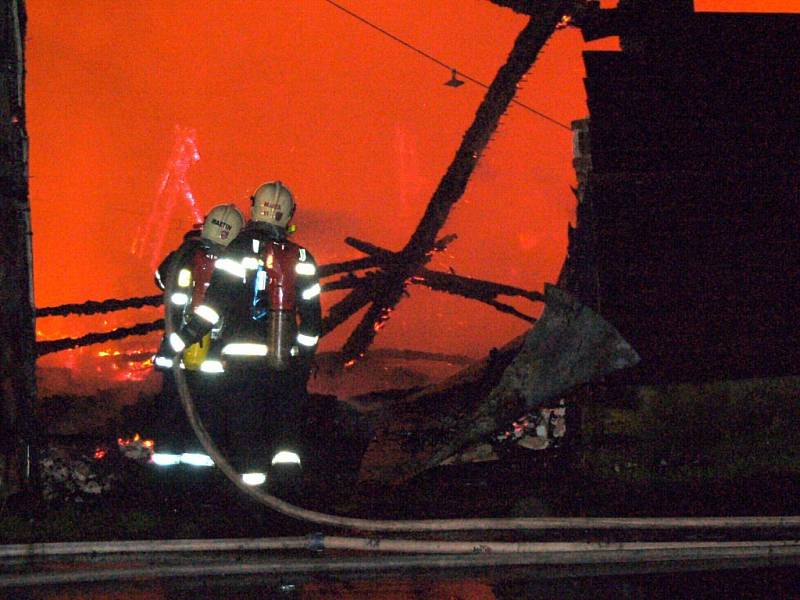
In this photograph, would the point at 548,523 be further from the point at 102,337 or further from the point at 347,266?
the point at 347,266

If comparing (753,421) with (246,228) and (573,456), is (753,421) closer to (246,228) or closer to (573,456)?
(573,456)

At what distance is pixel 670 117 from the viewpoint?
6.36 meters

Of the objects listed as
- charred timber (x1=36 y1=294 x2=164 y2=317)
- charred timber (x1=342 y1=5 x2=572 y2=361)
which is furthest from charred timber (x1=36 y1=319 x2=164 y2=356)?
charred timber (x1=342 y1=5 x2=572 y2=361)

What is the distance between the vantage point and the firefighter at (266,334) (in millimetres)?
5141

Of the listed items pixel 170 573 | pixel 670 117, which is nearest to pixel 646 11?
pixel 670 117

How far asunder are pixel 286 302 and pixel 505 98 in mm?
5387

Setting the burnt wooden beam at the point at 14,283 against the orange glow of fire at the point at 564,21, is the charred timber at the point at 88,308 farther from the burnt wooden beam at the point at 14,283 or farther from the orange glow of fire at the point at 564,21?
the orange glow of fire at the point at 564,21

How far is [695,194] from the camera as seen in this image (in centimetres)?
634

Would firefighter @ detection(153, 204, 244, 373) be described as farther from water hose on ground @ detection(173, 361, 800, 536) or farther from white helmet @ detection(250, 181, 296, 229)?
water hose on ground @ detection(173, 361, 800, 536)

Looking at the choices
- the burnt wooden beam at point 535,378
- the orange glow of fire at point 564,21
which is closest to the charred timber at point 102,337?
the burnt wooden beam at point 535,378

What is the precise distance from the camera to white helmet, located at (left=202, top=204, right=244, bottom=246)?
5680 millimetres

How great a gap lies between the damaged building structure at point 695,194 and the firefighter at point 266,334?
7.75 feet

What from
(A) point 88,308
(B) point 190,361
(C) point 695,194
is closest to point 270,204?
(B) point 190,361

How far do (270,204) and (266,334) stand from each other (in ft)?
2.72
